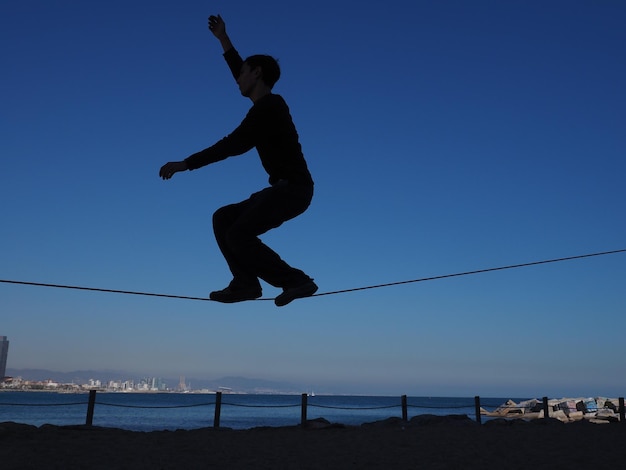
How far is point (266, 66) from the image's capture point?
462cm

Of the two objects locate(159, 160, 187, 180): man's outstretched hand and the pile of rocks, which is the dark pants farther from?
the pile of rocks

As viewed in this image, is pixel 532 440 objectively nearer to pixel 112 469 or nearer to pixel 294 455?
pixel 294 455

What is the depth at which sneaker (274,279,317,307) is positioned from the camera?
486 cm

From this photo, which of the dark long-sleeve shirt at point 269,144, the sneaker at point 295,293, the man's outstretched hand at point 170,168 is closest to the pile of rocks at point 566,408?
the sneaker at point 295,293

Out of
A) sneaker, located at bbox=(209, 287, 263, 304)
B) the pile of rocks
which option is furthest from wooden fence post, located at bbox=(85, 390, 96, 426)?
the pile of rocks

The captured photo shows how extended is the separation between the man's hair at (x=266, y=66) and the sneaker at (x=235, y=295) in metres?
1.68

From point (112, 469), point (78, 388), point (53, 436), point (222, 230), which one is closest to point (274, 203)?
point (222, 230)

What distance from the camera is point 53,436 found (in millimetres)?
13047

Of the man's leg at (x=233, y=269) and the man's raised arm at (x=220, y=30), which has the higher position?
the man's raised arm at (x=220, y=30)

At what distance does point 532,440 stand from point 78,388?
198m

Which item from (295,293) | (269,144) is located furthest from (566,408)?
(269,144)

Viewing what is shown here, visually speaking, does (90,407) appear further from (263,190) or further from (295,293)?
(263,190)

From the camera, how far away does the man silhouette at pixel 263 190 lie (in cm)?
443

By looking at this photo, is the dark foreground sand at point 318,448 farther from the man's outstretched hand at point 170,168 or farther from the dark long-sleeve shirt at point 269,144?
the man's outstretched hand at point 170,168
